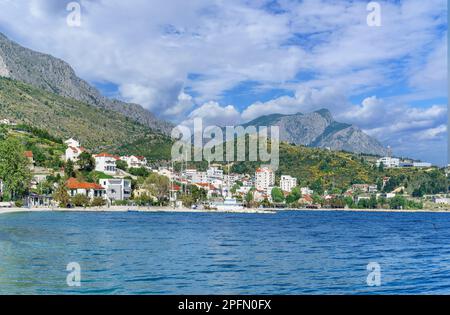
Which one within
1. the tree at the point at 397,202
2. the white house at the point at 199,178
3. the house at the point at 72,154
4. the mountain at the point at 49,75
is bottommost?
the tree at the point at 397,202

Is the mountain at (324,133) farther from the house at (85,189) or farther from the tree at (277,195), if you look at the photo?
the house at (85,189)

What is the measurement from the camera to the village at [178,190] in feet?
176

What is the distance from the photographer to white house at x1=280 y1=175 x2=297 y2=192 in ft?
271

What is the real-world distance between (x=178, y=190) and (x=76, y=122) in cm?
4121

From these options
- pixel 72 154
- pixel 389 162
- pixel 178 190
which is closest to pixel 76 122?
pixel 72 154

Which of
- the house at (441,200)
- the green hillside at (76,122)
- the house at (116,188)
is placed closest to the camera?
the house at (116,188)

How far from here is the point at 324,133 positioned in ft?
564

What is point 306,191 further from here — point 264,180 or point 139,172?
point 139,172

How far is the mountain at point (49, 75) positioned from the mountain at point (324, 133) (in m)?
36.5

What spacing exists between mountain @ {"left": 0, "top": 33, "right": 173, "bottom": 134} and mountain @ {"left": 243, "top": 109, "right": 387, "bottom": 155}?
36544mm

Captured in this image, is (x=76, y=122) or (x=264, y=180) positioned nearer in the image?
(x=264, y=180)

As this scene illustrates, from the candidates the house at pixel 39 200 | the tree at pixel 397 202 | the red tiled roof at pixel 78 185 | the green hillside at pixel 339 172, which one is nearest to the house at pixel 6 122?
the red tiled roof at pixel 78 185
